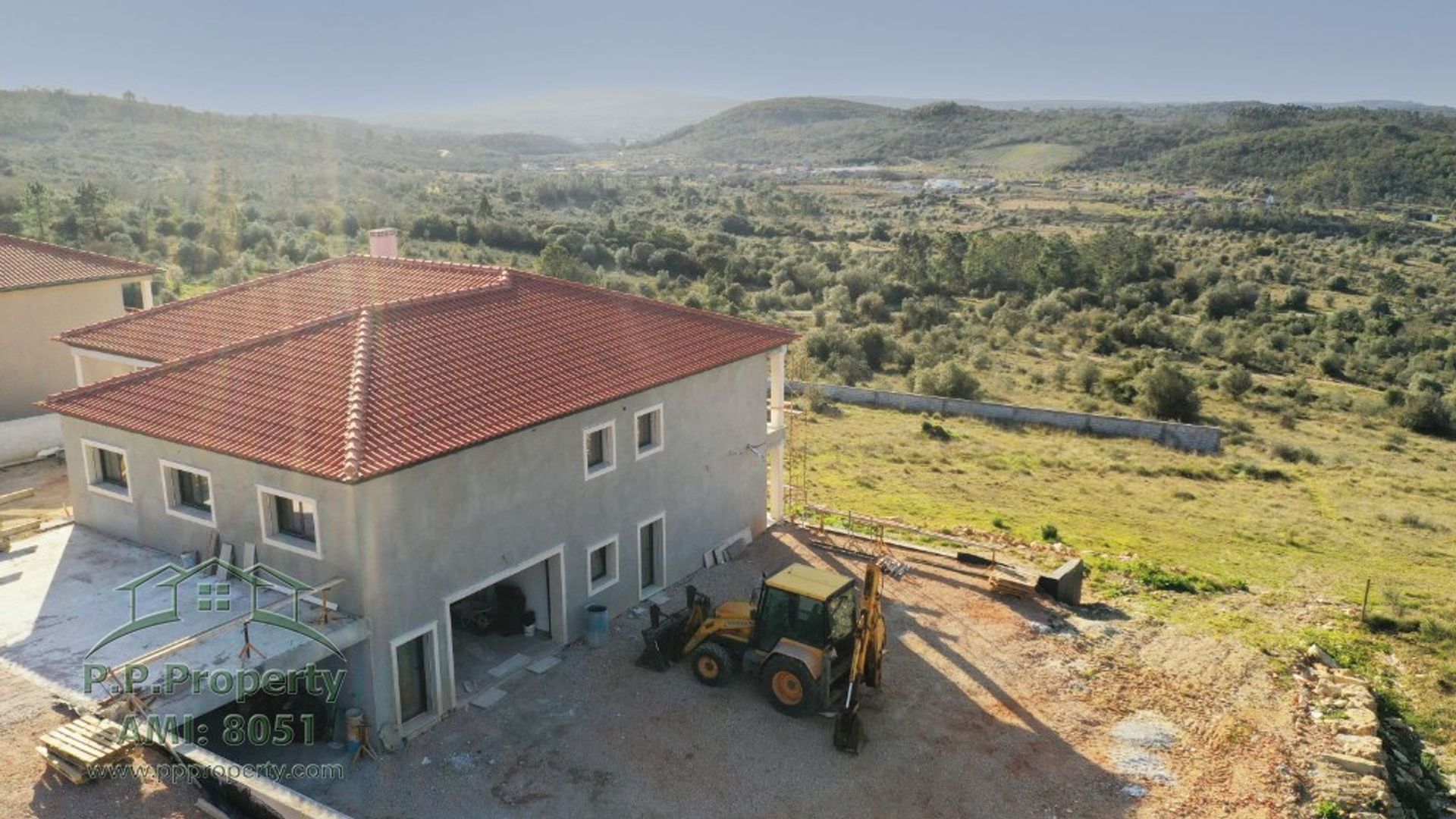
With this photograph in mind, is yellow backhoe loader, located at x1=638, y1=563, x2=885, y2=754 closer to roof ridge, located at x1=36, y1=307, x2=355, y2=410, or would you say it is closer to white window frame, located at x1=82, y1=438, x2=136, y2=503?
roof ridge, located at x1=36, y1=307, x2=355, y2=410

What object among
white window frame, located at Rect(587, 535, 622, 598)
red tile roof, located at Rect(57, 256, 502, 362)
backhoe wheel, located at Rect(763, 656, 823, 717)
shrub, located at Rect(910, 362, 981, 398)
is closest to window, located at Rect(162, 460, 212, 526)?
red tile roof, located at Rect(57, 256, 502, 362)

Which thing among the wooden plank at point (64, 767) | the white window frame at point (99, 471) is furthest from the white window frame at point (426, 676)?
the white window frame at point (99, 471)

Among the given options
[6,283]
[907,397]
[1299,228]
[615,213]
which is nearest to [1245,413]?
[907,397]

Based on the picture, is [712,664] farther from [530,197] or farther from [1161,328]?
[530,197]

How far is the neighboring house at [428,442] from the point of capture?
49.8 ft

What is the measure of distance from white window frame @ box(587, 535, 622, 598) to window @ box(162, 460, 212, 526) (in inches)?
251

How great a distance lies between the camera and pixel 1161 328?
189 feet

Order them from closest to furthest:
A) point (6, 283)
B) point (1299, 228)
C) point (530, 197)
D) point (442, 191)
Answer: point (6, 283), point (1299, 228), point (442, 191), point (530, 197)

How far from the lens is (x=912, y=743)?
16.2 metres

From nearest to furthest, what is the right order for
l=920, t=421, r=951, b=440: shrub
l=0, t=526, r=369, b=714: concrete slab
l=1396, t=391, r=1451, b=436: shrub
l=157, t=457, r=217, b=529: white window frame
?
l=0, t=526, r=369, b=714: concrete slab < l=157, t=457, r=217, b=529: white window frame < l=920, t=421, r=951, b=440: shrub < l=1396, t=391, r=1451, b=436: shrub

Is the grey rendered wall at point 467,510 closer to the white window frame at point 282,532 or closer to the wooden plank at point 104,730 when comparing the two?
the white window frame at point 282,532

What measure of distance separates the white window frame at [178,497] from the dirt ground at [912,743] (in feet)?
15.9

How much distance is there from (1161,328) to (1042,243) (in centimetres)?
1921

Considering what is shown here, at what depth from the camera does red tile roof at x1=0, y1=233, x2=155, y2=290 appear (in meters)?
26.9
